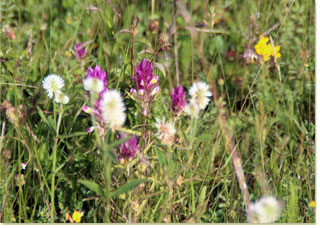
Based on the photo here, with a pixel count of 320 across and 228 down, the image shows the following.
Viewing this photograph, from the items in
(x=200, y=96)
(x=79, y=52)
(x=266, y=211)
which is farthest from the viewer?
Answer: (x=79, y=52)

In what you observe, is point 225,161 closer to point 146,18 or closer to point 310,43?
point 310,43

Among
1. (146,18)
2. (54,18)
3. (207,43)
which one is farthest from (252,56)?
(54,18)

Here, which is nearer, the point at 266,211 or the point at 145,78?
the point at 266,211

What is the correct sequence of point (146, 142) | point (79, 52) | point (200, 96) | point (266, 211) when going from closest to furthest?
point (266, 211), point (200, 96), point (146, 142), point (79, 52)

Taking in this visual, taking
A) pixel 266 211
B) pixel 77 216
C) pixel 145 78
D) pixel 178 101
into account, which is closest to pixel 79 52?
pixel 145 78

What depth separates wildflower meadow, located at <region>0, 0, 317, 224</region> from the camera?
5.01ft

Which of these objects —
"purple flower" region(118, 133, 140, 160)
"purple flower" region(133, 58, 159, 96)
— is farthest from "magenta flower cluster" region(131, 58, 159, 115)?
"purple flower" region(118, 133, 140, 160)

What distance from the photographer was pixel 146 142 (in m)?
1.70

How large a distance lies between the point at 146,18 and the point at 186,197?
1727 millimetres

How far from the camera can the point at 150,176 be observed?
168 cm

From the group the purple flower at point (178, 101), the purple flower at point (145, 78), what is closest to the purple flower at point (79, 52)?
the purple flower at point (145, 78)

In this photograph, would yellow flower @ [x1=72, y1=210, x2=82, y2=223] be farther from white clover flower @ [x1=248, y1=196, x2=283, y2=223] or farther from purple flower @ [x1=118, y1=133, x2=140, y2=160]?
white clover flower @ [x1=248, y1=196, x2=283, y2=223]

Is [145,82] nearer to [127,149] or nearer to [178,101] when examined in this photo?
[178,101]

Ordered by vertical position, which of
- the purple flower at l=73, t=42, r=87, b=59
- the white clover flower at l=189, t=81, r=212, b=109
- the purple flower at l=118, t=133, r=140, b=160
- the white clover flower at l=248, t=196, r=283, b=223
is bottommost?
the white clover flower at l=248, t=196, r=283, b=223
